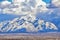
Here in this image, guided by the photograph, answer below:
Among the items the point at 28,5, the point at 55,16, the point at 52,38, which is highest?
the point at 28,5

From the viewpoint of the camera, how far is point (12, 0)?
2182 millimetres

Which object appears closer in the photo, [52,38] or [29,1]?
[52,38]

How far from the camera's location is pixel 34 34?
2.04 metres

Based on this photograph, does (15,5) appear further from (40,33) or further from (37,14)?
(40,33)

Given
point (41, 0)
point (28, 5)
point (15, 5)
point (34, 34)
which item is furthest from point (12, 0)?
point (34, 34)

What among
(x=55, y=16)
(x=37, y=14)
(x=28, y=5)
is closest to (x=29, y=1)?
(x=28, y=5)

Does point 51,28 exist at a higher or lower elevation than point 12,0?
lower

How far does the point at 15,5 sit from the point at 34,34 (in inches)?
16.7

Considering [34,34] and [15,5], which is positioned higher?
[15,5]

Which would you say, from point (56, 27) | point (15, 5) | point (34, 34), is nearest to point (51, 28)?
point (56, 27)

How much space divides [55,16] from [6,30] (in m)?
0.59

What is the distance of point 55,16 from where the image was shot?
207 cm

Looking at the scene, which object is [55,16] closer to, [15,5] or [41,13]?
[41,13]

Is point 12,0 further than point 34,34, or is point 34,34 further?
point 12,0
